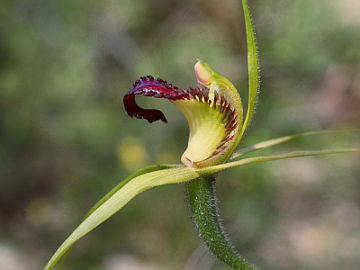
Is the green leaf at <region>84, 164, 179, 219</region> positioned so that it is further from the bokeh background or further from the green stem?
the bokeh background

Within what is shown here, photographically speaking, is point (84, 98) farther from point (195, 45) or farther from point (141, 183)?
point (141, 183)

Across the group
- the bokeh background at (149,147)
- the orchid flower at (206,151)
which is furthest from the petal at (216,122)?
the bokeh background at (149,147)

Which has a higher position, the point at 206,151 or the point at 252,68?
the point at 252,68

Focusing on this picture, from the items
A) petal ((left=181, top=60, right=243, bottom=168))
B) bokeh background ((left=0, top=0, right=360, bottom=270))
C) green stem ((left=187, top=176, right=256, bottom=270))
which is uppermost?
bokeh background ((left=0, top=0, right=360, bottom=270))

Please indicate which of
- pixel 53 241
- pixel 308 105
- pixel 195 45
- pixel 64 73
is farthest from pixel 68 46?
pixel 308 105

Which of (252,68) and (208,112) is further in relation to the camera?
(208,112)

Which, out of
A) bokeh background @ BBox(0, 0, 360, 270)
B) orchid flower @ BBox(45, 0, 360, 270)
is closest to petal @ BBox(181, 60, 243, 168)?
orchid flower @ BBox(45, 0, 360, 270)

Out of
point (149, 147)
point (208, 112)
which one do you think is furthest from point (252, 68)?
point (149, 147)

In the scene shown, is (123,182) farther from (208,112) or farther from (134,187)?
(208,112)
